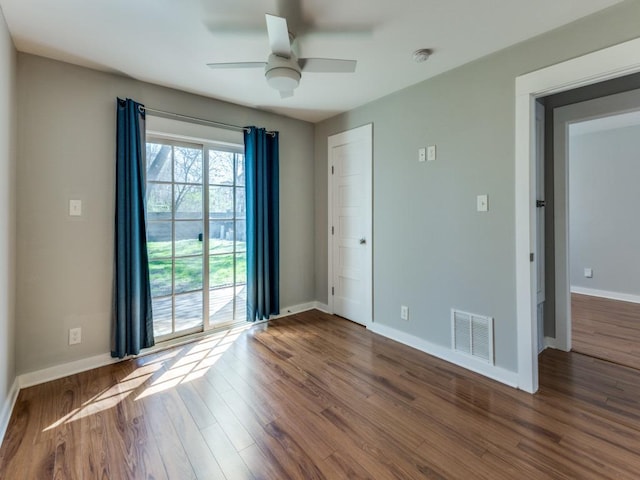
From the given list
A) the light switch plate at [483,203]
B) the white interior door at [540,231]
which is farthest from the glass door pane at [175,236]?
the white interior door at [540,231]

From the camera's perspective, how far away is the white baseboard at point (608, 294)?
4266 millimetres

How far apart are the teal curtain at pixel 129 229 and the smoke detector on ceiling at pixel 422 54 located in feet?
7.61

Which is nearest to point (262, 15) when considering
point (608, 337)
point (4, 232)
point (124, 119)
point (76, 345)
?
point (124, 119)

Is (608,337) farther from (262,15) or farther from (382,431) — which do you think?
(262,15)

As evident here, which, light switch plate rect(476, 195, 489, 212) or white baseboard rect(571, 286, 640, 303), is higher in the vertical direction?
light switch plate rect(476, 195, 489, 212)

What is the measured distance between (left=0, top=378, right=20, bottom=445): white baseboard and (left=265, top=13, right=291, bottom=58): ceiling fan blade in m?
2.65

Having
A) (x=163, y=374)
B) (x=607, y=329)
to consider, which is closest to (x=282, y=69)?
(x=163, y=374)

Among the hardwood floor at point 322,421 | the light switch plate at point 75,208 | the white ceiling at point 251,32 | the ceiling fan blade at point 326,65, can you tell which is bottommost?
the hardwood floor at point 322,421

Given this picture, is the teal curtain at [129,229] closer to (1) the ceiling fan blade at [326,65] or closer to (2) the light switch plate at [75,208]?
(2) the light switch plate at [75,208]

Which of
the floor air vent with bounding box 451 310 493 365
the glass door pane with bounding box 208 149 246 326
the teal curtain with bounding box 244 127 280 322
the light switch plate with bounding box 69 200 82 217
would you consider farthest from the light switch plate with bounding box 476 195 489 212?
the light switch plate with bounding box 69 200 82 217

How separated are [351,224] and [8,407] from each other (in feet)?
10.3

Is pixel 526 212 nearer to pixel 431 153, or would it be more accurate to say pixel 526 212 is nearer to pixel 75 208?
pixel 431 153

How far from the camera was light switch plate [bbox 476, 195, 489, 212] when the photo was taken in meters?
2.33

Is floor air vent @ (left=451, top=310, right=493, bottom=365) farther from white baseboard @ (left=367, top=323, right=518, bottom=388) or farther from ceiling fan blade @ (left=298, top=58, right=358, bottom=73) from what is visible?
ceiling fan blade @ (left=298, top=58, right=358, bottom=73)
